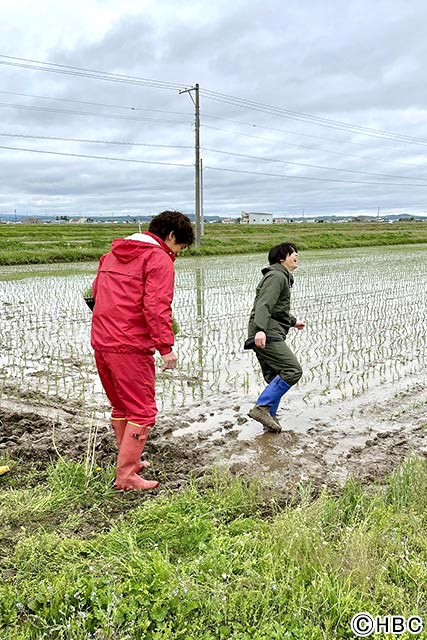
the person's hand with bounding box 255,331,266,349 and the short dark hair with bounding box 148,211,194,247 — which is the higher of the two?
the short dark hair with bounding box 148,211,194,247

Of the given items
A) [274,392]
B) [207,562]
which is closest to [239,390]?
[274,392]

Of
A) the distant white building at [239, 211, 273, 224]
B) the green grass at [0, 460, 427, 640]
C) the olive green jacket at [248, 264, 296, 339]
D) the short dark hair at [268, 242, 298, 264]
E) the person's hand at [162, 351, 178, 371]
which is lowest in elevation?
the green grass at [0, 460, 427, 640]

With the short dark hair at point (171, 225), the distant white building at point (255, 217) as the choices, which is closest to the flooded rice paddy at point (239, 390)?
the short dark hair at point (171, 225)

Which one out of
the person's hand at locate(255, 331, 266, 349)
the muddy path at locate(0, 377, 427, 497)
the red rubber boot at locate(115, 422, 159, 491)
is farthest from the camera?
the person's hand at locate(255, 331, 266, 349)

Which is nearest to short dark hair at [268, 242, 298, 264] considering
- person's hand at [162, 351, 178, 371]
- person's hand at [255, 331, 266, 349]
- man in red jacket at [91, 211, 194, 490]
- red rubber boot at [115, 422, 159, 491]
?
person's hand at [255, 331, 266, 349]

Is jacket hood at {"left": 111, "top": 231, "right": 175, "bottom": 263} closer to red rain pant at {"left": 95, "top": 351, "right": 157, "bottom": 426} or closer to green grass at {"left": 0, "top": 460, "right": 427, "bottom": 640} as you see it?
red rain pant at {"left": 95, "top": 351, "right": 157, "bottom": 426}

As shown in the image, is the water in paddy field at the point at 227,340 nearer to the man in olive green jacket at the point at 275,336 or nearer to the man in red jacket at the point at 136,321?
the man in olive green jacket at the point at 275,336

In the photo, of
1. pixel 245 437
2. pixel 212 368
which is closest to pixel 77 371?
pixel 212 368

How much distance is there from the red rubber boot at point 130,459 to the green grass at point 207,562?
105 mm

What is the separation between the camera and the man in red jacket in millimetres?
3379

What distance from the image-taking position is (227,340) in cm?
846

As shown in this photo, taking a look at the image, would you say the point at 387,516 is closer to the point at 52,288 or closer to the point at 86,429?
the point at 86,429

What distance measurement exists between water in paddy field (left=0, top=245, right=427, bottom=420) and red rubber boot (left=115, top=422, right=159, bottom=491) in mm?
1896

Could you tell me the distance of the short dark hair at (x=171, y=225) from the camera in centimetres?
356
